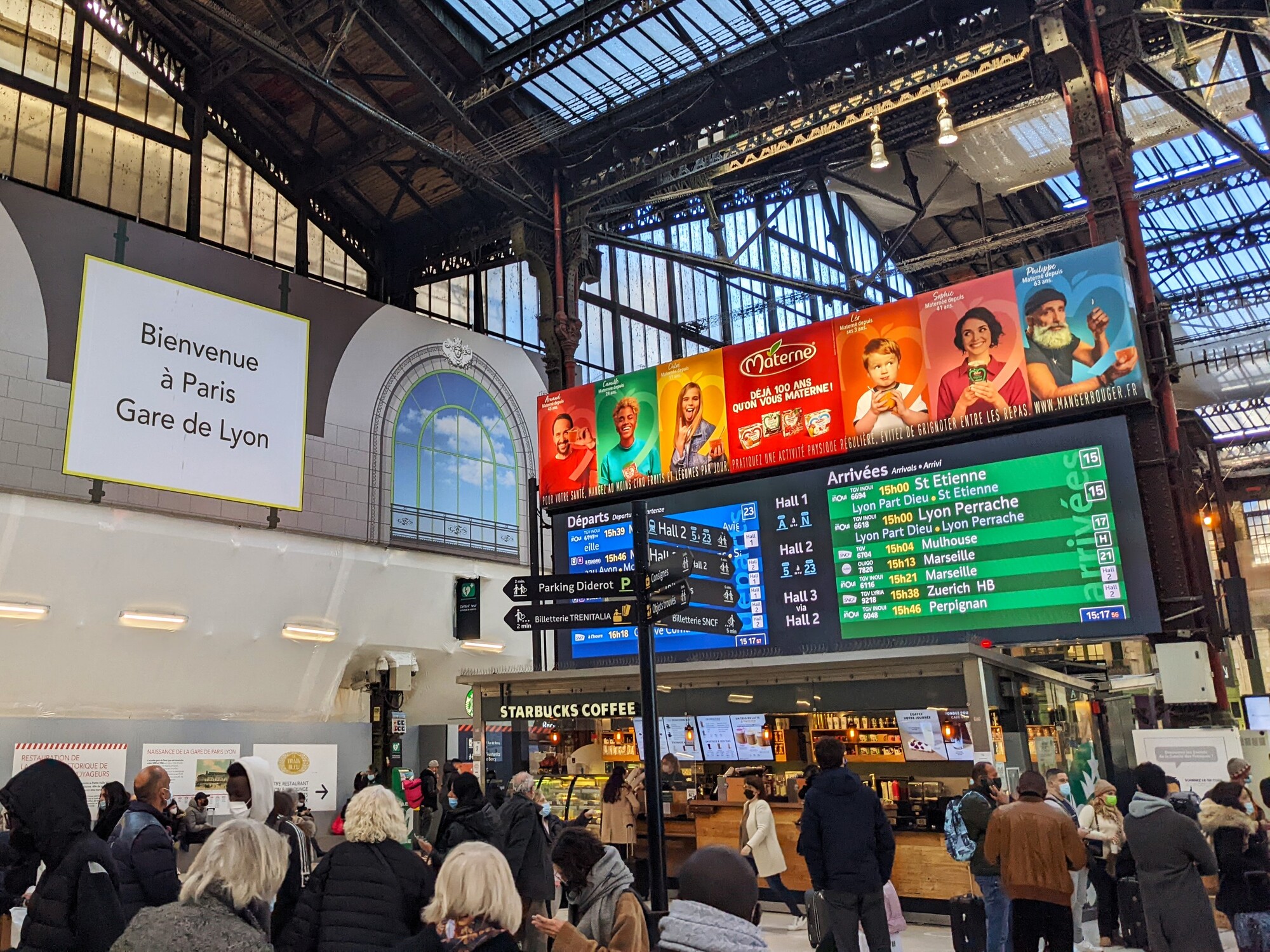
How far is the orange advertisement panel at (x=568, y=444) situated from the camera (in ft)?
47.6

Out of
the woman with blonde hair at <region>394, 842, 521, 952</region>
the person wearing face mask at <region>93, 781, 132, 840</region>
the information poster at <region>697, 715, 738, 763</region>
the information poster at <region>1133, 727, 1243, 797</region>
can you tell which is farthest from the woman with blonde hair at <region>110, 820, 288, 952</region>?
the information poster at <region>697, 715, 738, 763</region>

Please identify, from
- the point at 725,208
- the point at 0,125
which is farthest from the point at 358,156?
the point at 725,208

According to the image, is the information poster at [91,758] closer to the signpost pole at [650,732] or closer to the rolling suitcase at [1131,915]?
the signpost pole at [650,732]

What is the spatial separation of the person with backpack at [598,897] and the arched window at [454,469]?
539 inches

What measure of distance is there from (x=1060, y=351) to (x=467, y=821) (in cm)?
846

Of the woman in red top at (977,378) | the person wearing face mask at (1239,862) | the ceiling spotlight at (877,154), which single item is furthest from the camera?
the ceiling spotlight at (877,154)

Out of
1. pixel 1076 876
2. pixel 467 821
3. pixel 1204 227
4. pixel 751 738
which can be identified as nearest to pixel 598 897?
pixel 467 821

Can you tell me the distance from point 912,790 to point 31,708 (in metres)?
11.1

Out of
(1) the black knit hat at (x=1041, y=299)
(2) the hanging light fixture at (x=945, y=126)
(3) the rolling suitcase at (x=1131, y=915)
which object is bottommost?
(3) the rolling suitcase at (x=1131, y=915)

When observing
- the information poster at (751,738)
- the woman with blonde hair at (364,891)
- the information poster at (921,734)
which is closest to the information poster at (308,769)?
the information poster at (751,738)

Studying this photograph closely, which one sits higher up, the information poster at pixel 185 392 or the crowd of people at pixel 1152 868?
the information poster at pixel 185 392

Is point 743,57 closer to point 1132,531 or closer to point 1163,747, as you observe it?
point 1132,531

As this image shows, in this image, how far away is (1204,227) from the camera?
78.0ft

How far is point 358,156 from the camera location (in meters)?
17.2
